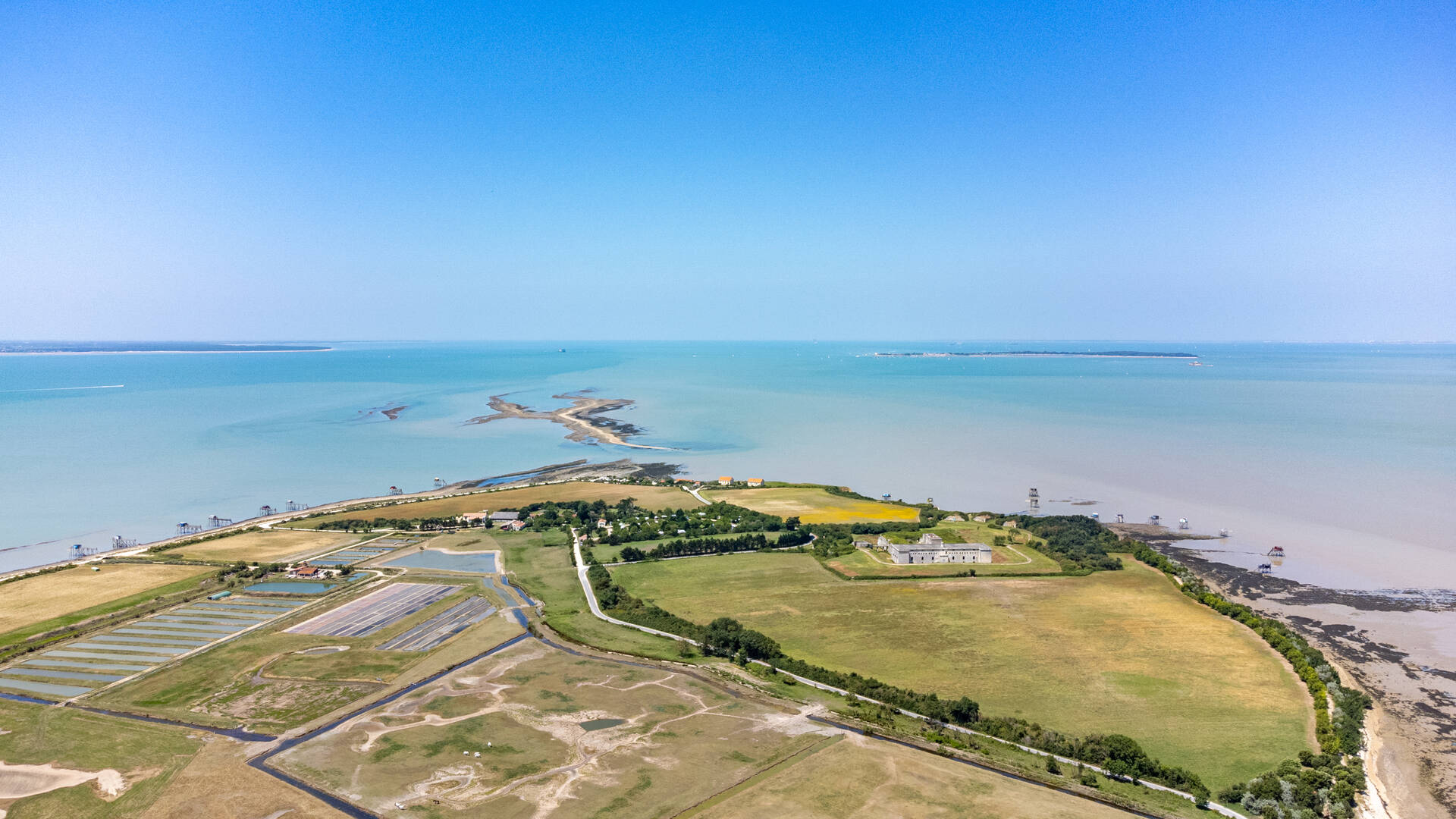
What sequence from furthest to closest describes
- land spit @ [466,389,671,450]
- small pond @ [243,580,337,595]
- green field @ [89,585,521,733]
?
land spit @ [466,389,671,450] < small pond @ [243,580,337,595] < green field @ [89,585,521,733]

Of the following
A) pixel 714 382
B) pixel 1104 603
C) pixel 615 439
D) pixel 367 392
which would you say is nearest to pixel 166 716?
pixel 1104 603

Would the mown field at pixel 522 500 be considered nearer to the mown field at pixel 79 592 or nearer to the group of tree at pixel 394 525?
the group of tree at pixel 394 525

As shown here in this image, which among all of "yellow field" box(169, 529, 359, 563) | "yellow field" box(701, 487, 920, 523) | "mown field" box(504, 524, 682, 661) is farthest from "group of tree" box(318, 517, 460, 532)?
"yellow field" box(701, 487, 920, 523)

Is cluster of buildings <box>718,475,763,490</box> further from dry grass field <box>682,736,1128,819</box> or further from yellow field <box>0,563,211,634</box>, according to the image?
dry grass field <box>682,736,1128,819</box>

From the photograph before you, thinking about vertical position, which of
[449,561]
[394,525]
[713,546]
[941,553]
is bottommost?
[449,561]

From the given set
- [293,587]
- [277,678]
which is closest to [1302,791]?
[277,678]

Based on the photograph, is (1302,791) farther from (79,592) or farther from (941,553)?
(79,592)
